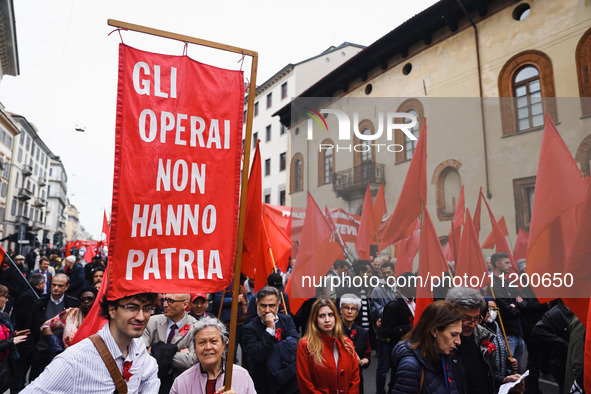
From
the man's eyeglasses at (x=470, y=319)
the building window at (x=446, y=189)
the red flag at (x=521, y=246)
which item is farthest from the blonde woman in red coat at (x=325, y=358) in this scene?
the building window at (x=446, y=189)

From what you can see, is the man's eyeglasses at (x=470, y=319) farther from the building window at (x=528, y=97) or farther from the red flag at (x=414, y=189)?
the building window at (x=528, y=97)

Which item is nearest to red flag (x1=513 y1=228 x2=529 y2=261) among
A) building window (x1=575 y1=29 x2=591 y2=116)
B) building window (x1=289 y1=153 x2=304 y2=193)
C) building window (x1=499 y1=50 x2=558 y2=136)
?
building window (x1=499 y1=50 x2=558 y2=136)

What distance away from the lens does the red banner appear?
2.65 m

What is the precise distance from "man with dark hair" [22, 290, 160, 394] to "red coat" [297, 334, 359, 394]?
1.67 m

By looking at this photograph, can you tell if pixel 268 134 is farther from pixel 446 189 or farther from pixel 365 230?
pixel 365 230

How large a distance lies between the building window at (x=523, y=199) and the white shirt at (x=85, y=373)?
33.8ft

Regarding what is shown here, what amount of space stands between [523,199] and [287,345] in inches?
367

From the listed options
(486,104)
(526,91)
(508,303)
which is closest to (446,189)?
(486,104)

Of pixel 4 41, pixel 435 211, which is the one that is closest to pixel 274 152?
pixel 4 41

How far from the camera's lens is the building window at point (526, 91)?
11.9 m

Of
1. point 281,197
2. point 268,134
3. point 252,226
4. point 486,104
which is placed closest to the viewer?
point 252,226

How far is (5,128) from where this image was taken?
46.4 meters

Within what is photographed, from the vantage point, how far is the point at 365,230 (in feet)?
25.6

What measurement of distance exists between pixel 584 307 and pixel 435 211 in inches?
337
